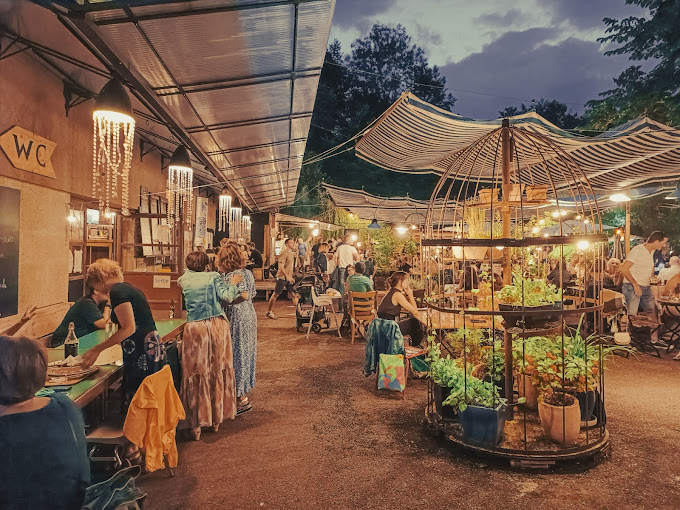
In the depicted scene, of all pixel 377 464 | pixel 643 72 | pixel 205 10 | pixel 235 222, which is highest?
pixel 643 72

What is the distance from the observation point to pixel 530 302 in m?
4.43

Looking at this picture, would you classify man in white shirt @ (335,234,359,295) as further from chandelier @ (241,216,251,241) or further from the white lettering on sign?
chandelier @ (241,216,251,241)

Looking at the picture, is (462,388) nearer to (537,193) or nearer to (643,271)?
(537,193)

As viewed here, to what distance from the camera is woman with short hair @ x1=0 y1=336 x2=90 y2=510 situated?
1.72m

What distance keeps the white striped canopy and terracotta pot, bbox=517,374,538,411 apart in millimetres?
2335

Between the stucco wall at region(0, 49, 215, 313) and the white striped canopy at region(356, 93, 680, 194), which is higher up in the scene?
the white striped canopy at region(356, 93, 680, 194)

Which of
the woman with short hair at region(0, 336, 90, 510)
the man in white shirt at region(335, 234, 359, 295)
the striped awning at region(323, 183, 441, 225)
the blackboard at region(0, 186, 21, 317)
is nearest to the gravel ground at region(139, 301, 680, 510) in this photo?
the woman with short hair at region(0, 336, 90, 510)

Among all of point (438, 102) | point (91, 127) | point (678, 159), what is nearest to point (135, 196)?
point (91, 127)

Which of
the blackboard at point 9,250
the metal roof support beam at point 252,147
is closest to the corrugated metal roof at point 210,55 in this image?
the metal roof support beam at point 252,147

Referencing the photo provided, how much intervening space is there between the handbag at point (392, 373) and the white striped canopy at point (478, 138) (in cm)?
253

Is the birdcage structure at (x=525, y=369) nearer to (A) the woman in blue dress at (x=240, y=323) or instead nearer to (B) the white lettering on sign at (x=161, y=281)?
(A) the woman in blue dress at (x=240, y=323)

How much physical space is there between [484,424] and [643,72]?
863 inches

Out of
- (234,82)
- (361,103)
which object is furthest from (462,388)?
(361,103)

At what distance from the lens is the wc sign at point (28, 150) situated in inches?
188
